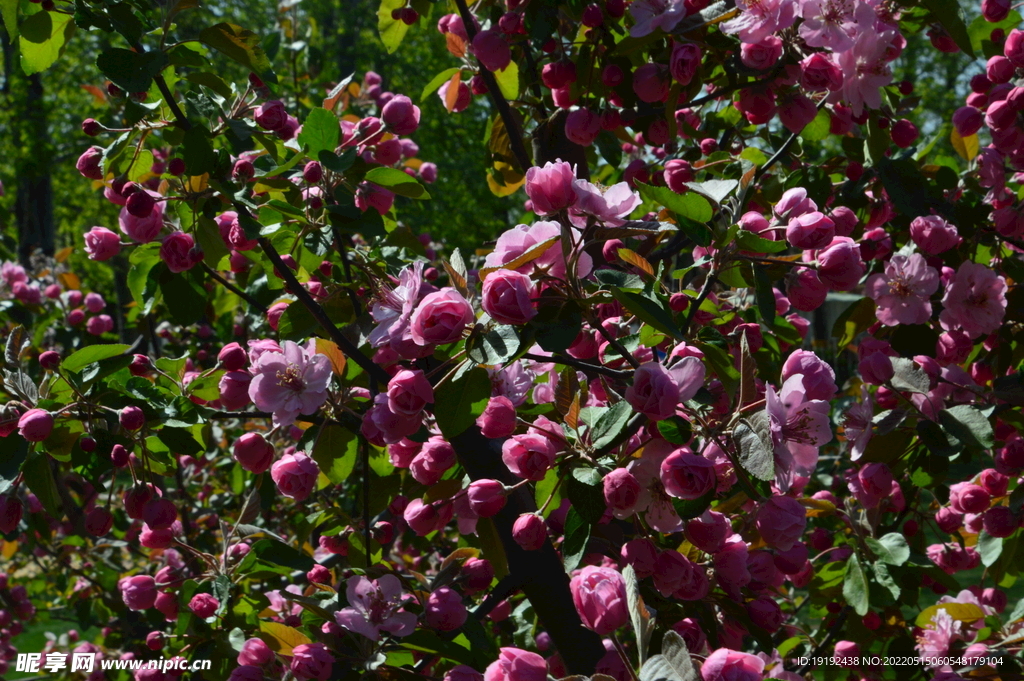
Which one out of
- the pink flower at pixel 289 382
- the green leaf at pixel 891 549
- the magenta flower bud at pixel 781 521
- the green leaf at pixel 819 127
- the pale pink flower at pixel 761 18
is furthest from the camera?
the green leaf at pixel 819 127

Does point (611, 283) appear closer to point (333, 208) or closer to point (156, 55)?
point (333, 208)

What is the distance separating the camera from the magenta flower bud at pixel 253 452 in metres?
1.45

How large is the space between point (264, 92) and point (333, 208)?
1.21 feet

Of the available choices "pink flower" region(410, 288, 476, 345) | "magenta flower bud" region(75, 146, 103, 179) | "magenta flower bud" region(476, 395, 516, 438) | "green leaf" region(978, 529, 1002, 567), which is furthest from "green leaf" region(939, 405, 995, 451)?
"magenta flower bud" region(75, 146, 103, 179)

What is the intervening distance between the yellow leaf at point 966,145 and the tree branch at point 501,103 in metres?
1.09

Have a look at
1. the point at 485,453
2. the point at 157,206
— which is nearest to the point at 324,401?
the point at 485,453

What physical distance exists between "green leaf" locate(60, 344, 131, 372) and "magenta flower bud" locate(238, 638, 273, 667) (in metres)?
0.59

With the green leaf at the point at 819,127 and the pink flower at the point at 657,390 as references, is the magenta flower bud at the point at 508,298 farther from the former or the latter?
the green leaf at the point at 819,127

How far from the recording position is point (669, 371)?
1040 millimetres

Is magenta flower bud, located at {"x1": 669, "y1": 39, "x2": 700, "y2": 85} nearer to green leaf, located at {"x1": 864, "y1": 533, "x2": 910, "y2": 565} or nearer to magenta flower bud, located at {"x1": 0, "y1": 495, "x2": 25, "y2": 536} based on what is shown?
green leaf, located at {"x1": 864, "y1": 533, "x2": 910, "y2": 565}

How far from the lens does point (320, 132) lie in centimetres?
145

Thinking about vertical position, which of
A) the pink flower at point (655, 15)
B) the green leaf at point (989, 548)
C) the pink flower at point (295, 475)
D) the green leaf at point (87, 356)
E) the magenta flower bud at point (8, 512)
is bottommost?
the green leaf at point (989, 548)

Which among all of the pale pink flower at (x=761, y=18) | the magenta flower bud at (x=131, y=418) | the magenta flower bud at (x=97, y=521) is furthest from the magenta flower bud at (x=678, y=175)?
the magenta flower bud at (x=97, y=521)

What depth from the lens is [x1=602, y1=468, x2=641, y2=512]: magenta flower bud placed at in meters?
1.08
